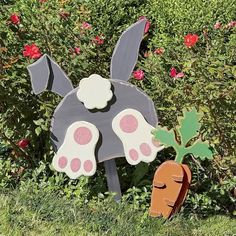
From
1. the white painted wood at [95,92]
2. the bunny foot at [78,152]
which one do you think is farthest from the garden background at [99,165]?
the white painted wood at [95,92]

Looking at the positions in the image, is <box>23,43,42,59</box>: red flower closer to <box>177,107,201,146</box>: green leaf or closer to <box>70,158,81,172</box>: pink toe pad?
<box>70,158,81,172</box>: pink toe pad

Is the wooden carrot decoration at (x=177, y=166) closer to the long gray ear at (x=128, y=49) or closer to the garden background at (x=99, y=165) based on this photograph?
the garden background at (x=99, y=165)

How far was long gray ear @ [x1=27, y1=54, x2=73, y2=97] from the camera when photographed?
3883mm

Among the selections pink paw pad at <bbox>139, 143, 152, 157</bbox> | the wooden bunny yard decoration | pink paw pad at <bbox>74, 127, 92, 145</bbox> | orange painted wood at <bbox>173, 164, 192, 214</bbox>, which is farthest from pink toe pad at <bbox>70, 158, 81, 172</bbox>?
orange painted wood at <bbox>173, 164, 192, 214</bbox>

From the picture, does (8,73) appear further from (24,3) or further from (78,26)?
(24,3)

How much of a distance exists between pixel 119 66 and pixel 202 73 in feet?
1.66

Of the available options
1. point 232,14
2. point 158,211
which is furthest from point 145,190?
point 232,14

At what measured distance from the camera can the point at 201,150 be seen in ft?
12.1

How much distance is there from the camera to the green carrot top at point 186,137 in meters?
3.67

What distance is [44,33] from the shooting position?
14.7 ft

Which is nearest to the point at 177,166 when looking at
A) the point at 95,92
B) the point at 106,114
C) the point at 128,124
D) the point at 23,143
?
the point at 128,124

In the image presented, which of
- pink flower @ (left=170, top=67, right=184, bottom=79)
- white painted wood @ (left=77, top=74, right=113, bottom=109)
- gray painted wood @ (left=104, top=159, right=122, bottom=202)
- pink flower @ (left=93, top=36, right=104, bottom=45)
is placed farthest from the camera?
pink flower @ (left=93, top=36, right=104, bottom=45)

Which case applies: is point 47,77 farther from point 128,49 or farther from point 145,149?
point 145,149

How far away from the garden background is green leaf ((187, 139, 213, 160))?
0.64ft
